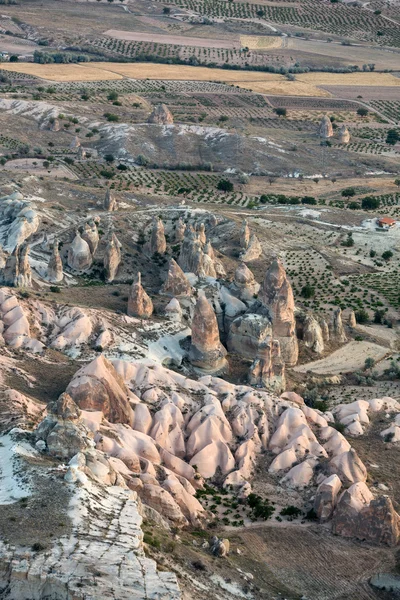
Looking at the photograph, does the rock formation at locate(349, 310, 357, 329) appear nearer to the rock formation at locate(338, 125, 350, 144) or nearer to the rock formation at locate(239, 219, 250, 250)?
the rock formation at locate(239, 219, 250, 250)

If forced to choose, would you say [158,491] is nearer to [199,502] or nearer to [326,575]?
[199,502]

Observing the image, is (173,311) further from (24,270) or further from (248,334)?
(24,270)

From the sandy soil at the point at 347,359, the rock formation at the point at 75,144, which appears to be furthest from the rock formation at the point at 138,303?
the rock formation at the point at 75,144

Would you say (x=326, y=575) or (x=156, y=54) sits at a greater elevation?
(x=326, y=575)

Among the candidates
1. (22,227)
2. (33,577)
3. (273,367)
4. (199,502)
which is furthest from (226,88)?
(33,577)

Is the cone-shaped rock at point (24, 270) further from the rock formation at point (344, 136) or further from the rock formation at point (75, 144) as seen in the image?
the rock formation at point (344, 136)

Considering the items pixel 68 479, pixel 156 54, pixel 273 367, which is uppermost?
pixel 68 479
